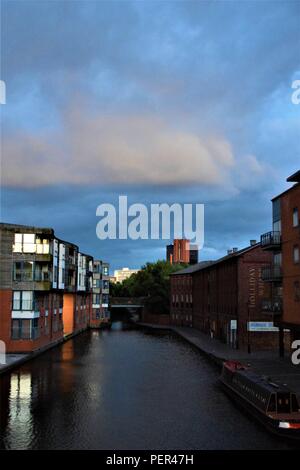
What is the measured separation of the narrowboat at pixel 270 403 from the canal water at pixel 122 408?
608 mm

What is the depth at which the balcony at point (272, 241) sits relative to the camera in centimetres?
4312

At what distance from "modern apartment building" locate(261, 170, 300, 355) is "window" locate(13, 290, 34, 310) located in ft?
77.5

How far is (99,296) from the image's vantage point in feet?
333

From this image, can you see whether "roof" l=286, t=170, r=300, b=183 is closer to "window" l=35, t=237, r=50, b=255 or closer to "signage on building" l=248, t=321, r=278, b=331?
"signage on building" l=248, t=321, r=278, b=331

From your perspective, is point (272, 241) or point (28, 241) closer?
point (272, 241)

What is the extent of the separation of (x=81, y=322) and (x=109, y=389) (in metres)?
53.9

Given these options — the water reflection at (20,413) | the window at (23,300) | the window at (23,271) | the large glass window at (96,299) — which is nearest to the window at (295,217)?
the water reflection at (20,413)

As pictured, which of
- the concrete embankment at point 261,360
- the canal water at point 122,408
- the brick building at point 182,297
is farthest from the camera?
the brick building at point 182,297

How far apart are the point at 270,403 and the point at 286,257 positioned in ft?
62.6

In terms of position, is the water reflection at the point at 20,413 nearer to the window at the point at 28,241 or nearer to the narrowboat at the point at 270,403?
the narrowboat at the point at 270,403

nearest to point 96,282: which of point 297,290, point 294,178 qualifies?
point 297,290

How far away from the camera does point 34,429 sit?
80.5 feet

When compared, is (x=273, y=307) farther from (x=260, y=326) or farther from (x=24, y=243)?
(x=24, y=243)

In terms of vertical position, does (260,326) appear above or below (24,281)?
below
